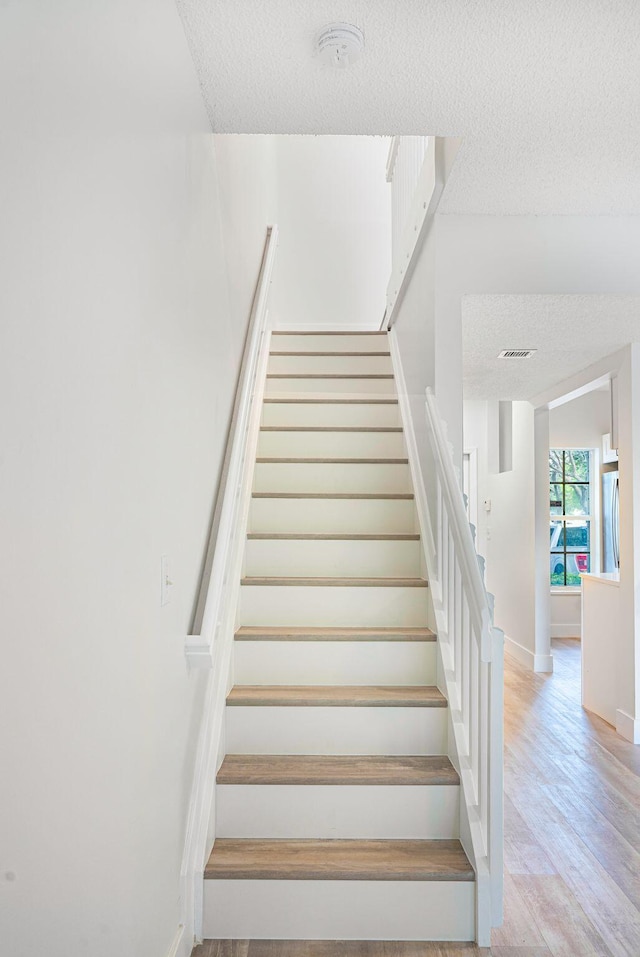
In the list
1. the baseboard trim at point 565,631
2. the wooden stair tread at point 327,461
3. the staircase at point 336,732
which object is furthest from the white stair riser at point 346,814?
the baseboard trim at point 565,631

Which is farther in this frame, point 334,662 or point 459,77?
point 334,662

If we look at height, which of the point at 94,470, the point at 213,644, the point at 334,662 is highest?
the point at 94,470

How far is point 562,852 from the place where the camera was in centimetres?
248

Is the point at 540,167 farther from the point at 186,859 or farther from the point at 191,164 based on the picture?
the point at 186,859

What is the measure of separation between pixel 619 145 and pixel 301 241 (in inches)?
140

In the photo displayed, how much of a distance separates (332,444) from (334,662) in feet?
4.57

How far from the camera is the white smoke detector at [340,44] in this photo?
166 cm

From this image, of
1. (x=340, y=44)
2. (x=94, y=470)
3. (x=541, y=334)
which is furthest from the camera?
(x=541, y=334)

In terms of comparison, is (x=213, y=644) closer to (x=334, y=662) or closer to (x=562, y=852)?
(x=334, y=662)

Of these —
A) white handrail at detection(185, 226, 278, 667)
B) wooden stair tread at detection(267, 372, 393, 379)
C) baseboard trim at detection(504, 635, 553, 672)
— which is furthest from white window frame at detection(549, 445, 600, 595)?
white handrail at detection(185, 226, 278, 667)

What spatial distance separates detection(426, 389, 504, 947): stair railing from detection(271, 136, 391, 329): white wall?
3.13 m

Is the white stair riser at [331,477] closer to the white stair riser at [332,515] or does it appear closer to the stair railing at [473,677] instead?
the white stair riser at [332,515]

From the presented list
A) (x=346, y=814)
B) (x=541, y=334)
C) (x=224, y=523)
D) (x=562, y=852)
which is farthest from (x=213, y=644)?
(x=541, y=334)

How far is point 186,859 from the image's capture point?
1.83 meters
